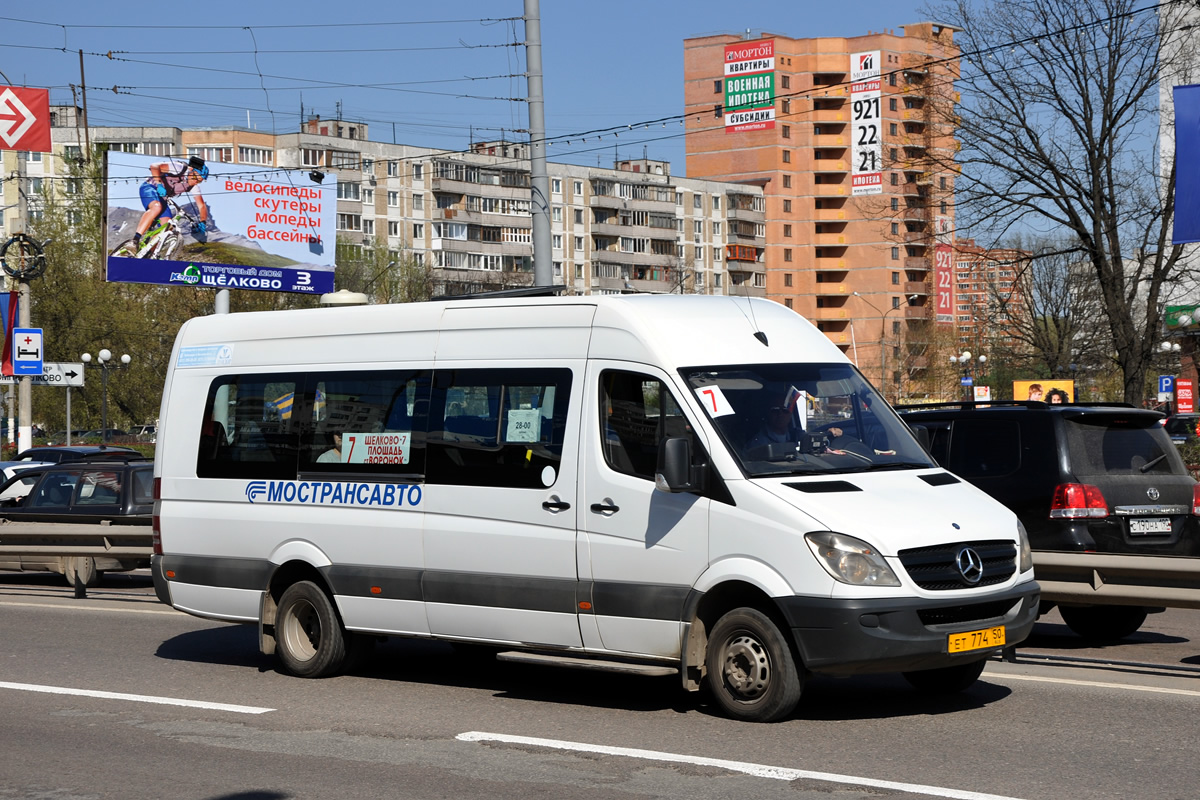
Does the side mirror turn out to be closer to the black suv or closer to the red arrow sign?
the black suv

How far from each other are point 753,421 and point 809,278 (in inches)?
5299

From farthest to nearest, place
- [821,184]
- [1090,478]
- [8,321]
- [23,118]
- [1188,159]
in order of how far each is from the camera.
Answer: [821,184]
[8,321]
[23,118]
[1188,159]
[1090,478]

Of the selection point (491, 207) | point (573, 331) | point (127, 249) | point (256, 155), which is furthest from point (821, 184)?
point (573, 331)

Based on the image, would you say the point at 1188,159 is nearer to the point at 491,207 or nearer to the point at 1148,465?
the point at 1148,465

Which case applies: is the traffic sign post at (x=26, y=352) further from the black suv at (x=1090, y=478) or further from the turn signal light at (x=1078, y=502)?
the turn signal light at (x=1078, y=502)

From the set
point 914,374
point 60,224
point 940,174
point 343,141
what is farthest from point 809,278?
point 940,174

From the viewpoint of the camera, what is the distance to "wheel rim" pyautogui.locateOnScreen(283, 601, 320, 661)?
424 inches

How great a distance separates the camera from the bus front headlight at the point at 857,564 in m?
8.03

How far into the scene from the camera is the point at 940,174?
1484 inches

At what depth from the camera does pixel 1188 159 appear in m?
19.2

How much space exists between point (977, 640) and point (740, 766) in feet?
5.74

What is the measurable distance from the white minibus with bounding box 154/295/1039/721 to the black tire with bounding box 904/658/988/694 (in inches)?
1.0

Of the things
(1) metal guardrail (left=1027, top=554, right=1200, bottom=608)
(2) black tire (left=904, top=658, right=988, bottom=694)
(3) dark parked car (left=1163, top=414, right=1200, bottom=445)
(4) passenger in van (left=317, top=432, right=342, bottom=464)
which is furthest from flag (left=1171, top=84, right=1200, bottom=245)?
(3) dark parked car (left=1163, top=414, right=1200, bottom=445)

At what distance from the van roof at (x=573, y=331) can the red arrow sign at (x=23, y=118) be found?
2478cm
